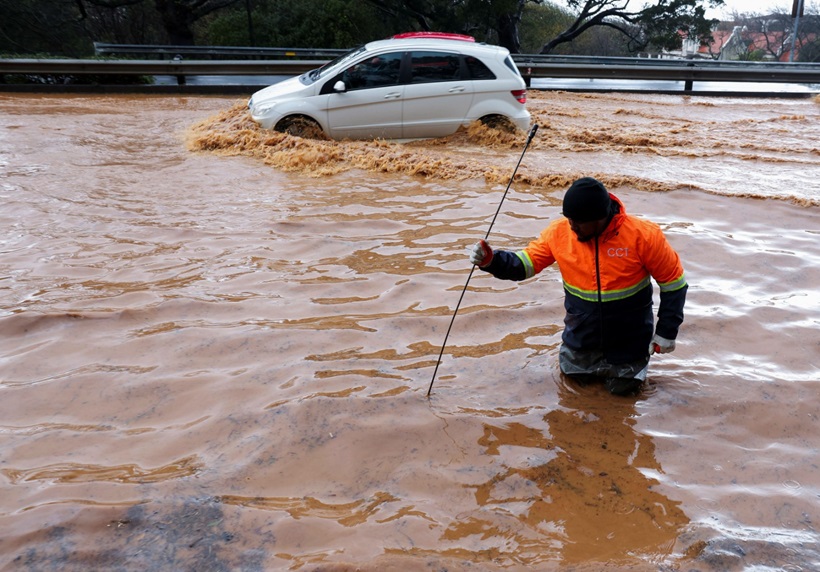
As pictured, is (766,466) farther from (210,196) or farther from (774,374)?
(210,196)

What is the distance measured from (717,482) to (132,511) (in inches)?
109

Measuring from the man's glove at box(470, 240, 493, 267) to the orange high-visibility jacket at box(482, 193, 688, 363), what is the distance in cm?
6

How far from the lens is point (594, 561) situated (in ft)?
9.20

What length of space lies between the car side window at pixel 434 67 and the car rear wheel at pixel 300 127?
5.52ft

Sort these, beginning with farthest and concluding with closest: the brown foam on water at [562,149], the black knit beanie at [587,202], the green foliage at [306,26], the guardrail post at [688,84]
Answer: the green foliage at [306,26] → the guardrail post at [688,84] → the brown foam on water at [562,149] → the black knit beanie at [587,202]

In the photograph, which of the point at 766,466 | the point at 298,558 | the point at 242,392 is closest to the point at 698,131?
the point at 766,466

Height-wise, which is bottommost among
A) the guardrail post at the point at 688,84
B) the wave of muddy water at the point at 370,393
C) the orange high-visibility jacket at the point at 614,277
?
the wave of muddy water at the point at 370,393

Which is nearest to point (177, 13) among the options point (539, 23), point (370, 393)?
point (539, 23)

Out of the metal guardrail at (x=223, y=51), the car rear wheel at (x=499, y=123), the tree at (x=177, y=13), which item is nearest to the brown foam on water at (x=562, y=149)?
the car rear wheel at (x=499, y=123)

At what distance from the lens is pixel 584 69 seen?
61.5ft

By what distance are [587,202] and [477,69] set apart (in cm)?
796

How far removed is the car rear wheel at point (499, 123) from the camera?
1098 centimetres

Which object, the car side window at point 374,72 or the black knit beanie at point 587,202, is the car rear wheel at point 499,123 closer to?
the car side window at point 374,72

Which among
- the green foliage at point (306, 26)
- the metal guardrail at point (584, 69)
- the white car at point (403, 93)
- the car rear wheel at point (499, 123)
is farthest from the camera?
the green foliage at point (306, 26)
